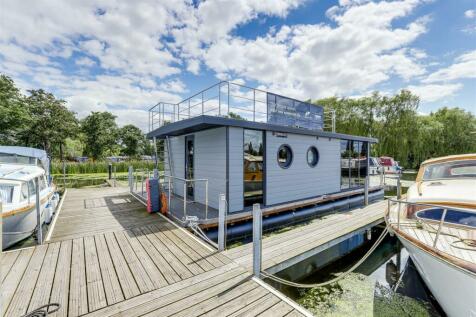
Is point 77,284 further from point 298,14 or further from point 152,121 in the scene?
point 298,14

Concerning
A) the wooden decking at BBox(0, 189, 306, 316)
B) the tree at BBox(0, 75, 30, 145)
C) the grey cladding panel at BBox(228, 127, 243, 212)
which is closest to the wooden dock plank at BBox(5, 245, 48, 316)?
the wooden decking at BBox(0, 189, 306, 316)

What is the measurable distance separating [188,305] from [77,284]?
173 cm

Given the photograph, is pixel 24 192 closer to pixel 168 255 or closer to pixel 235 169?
pixel 168 255

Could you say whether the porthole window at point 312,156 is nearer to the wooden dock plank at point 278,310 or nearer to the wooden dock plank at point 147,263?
the wooden dock plank at point 278,310

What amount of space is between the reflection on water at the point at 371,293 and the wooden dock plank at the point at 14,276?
14.2 ft

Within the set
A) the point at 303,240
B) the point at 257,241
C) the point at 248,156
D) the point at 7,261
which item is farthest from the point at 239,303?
the point at 248,156

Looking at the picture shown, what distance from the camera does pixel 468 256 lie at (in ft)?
10.1

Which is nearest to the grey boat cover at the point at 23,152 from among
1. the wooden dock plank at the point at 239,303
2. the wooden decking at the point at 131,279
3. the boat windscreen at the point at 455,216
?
the wooden decking at the point at 131,279

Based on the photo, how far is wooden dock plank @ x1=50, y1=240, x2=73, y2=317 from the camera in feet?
8.54

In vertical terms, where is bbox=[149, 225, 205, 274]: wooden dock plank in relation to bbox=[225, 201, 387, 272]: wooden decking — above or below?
above

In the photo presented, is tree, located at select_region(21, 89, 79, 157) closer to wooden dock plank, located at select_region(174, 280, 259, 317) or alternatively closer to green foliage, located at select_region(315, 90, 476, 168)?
wooden dock plank, located at select_region(174, 280, 259, 317)

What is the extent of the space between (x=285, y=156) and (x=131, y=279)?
5718 mm

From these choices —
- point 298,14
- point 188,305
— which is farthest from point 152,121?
point 188,305

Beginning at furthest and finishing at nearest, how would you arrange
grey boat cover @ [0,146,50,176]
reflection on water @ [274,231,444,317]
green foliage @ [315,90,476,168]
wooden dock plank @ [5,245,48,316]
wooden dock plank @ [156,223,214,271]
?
green foliage @ [315,90,476,168]
grey boat cover @ [0,146,50,176]
reflection on water @ [274,231,444,317]
wooden dock plank @ [156,223,214,271]
wooden dock plank @ [5,245,48,316]
